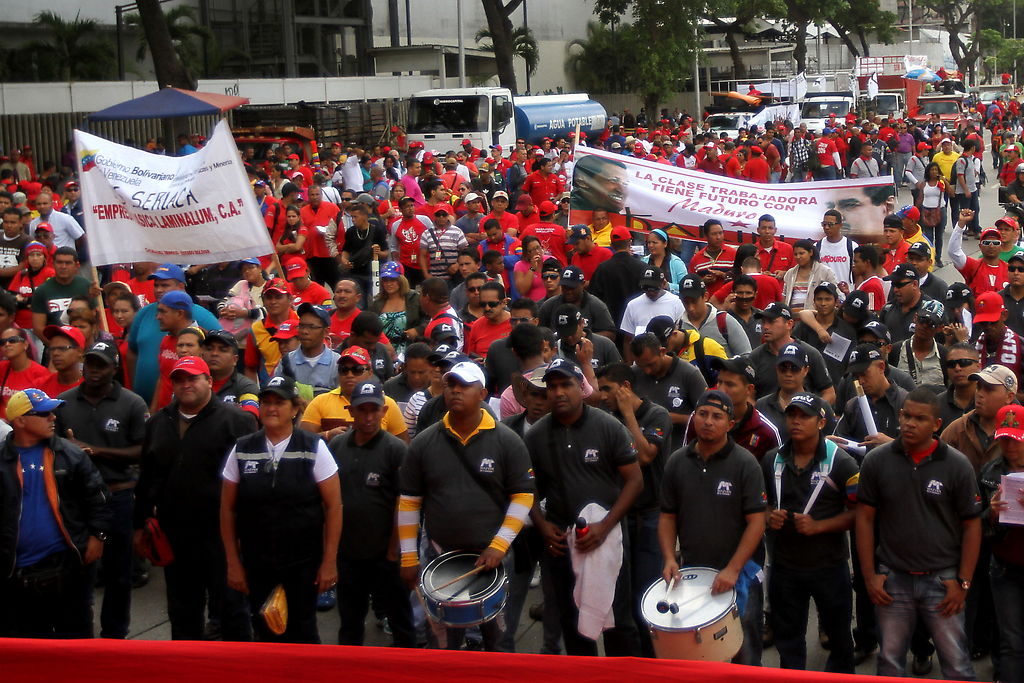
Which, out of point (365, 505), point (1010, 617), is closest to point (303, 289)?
point (365, 505)

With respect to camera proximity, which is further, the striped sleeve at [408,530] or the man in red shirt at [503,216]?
the man in red shirt at [503,216]

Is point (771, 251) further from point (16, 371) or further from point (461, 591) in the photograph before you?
point (461, 591)

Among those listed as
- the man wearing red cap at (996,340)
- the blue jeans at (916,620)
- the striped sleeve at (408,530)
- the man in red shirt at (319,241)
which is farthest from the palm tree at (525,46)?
the blue jeans at (916,620)

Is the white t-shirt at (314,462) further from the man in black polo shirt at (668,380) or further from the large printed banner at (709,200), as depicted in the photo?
the large printed banner at (709,200)

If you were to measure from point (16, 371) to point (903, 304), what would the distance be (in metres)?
5.81

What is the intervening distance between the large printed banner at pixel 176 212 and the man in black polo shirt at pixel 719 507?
4.79m

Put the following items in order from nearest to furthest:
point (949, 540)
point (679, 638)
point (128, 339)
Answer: point (679, 638), point (949, 540), point (128, 339)

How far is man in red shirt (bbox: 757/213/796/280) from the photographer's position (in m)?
11.5

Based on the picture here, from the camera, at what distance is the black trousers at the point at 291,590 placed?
19.1 ft

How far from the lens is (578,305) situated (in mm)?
9188

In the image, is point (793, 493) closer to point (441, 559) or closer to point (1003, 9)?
point (441, 559)

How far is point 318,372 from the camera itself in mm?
7809

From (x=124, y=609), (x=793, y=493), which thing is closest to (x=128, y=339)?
(x=124, y=609)

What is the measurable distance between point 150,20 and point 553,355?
23285mm
